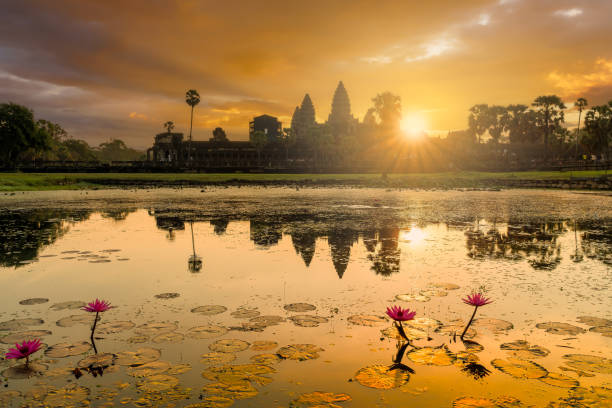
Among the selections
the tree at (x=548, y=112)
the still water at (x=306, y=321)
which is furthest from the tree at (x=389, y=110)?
the still water at (x=306, y=321)

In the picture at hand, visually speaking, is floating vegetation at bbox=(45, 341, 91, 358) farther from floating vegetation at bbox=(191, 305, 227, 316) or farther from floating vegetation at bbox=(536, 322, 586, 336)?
floating vegetation at bbox=(536, 322, 586, 336)

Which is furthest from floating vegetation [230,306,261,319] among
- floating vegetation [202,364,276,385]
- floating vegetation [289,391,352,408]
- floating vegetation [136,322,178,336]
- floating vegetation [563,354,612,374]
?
floating vegetation [563,354,612,374]

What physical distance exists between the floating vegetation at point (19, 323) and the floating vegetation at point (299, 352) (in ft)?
10.3

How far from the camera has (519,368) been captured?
3932 mm

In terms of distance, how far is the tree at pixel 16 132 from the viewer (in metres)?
62.6

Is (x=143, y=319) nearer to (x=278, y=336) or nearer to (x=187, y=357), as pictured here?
(x=187, y=357)

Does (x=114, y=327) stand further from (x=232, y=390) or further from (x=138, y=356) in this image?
(x=232, y=390)

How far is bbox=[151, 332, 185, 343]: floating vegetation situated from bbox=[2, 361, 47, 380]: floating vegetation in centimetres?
106

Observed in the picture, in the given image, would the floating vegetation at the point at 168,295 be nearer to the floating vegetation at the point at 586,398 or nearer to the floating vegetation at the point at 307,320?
the floating vegetation at the point at 307,320

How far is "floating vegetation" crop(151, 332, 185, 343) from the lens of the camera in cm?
461

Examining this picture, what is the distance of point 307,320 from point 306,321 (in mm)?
30

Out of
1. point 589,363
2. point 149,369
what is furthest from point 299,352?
point 589,363

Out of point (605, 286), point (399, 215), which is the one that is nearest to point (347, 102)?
point (399, 215)

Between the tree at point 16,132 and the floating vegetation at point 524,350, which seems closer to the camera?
the floating vegetation at point 524,350
